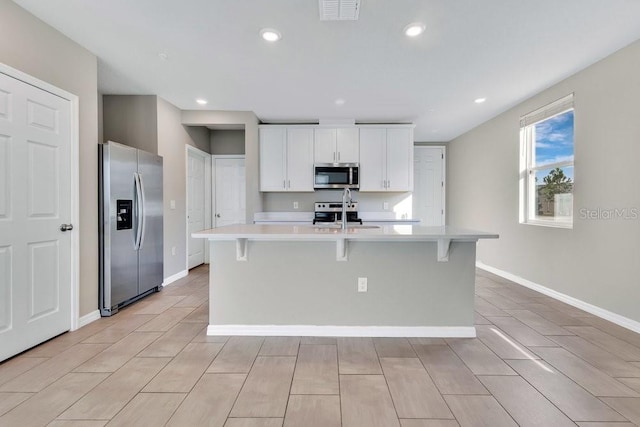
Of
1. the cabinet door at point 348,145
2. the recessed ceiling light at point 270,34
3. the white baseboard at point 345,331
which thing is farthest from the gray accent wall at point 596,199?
the recessed ceiling light at point 270,34

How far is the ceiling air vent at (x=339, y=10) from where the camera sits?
2.01 meters

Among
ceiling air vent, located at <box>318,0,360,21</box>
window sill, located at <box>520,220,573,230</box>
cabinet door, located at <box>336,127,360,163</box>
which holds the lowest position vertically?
window sill, located at <box>520,220,573,230</box>

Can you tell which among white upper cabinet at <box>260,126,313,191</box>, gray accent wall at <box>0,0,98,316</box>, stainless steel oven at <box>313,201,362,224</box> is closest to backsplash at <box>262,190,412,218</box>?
stainless steel oven at <box>313,201,362,224</box>

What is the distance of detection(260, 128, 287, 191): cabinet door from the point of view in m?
4.96

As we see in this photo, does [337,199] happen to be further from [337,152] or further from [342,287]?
[342,287]

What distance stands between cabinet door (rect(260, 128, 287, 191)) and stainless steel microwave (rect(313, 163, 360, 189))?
0.55 meters

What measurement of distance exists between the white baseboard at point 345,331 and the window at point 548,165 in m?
2.08

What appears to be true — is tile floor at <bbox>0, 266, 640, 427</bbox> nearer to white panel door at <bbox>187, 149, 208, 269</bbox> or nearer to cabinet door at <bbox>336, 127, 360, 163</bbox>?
white panel door at <bbox>187, 149, 208, 269</bbox>

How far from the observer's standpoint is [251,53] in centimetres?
281

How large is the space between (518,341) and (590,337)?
25.1 inches

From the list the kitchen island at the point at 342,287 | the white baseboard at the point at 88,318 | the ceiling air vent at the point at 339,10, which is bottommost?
the white baseboard at the point at 88,318

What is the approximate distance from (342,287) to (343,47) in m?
2.08

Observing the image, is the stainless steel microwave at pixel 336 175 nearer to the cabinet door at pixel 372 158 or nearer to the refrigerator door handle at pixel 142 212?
the cabinet door at pixel 372 158


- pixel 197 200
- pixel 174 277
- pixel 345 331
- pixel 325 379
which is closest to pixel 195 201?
pixel 197 200
